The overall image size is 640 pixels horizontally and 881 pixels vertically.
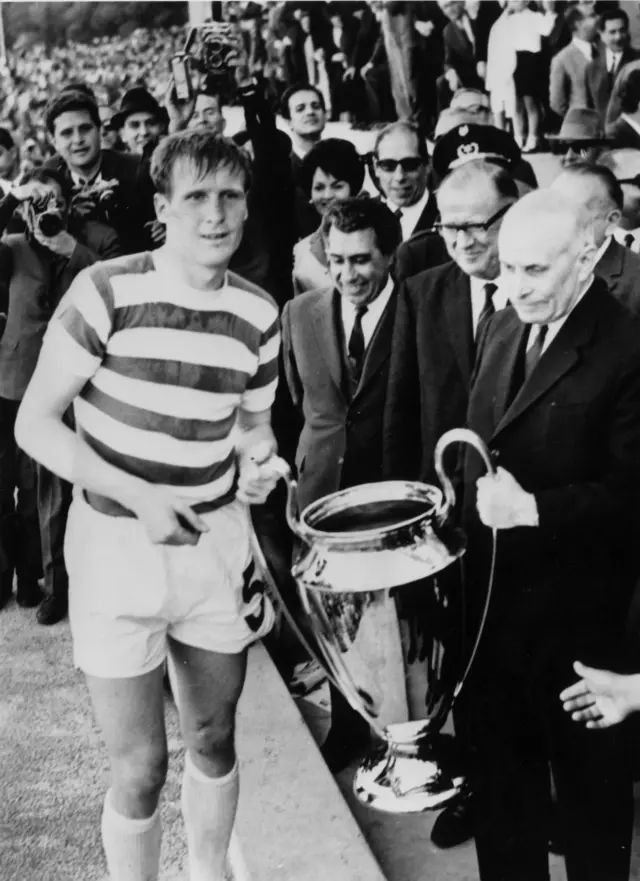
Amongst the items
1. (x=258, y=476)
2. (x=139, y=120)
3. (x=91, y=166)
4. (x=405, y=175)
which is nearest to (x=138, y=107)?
(x=139, y=120)

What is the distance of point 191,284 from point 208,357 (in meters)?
0.12

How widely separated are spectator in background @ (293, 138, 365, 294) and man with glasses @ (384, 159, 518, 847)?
172 mm

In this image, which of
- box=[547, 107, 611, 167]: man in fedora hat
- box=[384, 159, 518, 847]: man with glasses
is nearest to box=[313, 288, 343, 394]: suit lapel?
box=[384, 159, 518, 847]: man with glasses

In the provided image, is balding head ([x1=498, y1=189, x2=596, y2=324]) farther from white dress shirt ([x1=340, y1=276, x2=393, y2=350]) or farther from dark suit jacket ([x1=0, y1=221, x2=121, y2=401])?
dark suit jacket ([x1=0, y1=221, x2=121, y2=401])

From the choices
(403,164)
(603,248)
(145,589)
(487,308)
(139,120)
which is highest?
(139,120)

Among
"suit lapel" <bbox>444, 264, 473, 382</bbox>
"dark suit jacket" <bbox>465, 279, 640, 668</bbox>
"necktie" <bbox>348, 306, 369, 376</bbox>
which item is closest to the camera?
"dark suit jacket" <bbox>465, 279, 640, 668</bbox>

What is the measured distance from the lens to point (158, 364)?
180 cm

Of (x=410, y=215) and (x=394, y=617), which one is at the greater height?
(x=410, y=215)

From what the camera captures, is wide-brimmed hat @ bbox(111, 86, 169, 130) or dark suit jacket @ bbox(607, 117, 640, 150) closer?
wide-brimmed hat @ bbox(111, 86, 169, 130)

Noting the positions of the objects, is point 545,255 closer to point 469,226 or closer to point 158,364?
point 469,226

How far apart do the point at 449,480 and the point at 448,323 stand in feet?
1.08

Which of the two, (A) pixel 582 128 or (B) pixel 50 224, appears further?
(A) pixel 582 128

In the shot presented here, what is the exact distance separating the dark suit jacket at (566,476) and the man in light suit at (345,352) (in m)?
0.23

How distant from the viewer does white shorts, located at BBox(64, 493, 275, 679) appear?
1852 millimetres
